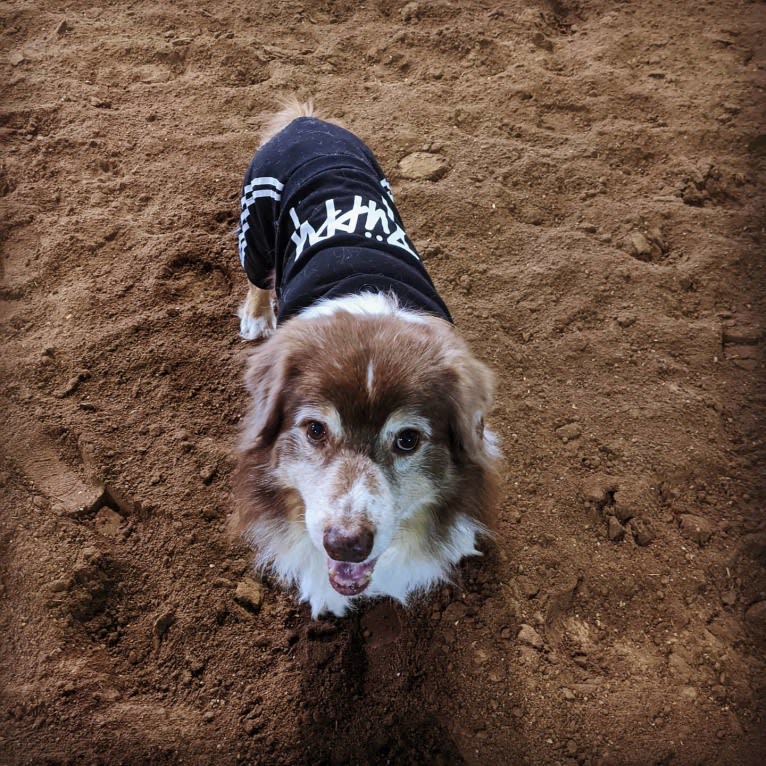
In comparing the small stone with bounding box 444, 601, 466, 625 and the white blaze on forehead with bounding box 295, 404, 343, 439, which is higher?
the white blaze on forehead with bounding box 295, 404, 343, 439

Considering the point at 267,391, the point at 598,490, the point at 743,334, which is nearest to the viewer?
the point at 267,391

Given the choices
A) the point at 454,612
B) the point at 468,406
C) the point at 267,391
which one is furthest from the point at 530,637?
the point at 267,391

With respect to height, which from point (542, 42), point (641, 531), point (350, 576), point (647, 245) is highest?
point (542, 42)

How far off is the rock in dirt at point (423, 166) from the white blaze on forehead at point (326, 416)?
2.66 metres

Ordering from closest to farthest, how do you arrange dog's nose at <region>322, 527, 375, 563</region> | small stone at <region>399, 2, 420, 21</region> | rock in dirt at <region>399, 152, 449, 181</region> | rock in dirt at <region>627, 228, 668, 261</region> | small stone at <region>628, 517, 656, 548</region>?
1. dog's nose at <region>322, 527, 375, 563</region>
2. small stone at <region>628, 517, 656, 548</region>
3. rock in dirt at <region>627, 228, 668, 261</region>
4. rock in dirt at <region>399, 152, 449, 181</region>
5. small stone at <region>399, 2, 420, 21</region>

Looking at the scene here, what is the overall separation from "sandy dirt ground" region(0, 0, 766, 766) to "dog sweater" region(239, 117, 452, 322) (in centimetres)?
80

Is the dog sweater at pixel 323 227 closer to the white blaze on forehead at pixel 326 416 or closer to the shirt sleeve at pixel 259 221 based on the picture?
the shirt sleeve at pixel 259 221

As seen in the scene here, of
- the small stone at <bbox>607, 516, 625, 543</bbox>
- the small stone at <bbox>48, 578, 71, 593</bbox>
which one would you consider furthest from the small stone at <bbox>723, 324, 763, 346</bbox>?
the small stone at <bbox>48, 578, 71, 593</bbox>

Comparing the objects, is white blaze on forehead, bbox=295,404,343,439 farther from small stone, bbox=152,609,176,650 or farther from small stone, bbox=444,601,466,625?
small stone, bbox=152,609,176,650

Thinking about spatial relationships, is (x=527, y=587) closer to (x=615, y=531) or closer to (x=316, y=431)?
(x=615, y=531)

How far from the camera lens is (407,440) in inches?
83.4

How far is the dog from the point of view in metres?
2.02

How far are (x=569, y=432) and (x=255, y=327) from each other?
2.01 metres

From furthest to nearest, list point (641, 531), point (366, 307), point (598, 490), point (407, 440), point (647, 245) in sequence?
point (647, 245)
point (598, 490)
point (641, 531)
point (366, 307)
point (407, 440)
